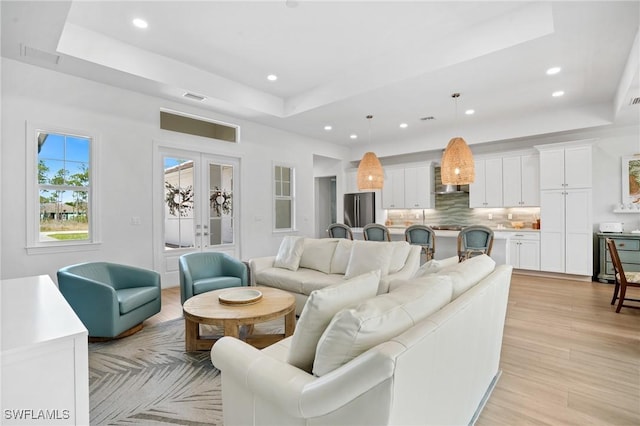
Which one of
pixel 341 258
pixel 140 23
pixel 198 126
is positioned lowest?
pixel 341 258

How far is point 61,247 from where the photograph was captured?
3908 millimetres

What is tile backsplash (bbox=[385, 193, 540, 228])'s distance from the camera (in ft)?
21.4

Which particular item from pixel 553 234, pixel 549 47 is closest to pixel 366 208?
pixel 553 234

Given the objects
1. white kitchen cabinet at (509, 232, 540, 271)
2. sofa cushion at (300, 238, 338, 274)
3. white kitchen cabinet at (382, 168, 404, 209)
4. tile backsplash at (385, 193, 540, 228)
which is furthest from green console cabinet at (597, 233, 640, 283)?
sofa cushion at (300, 238, 338, 274)

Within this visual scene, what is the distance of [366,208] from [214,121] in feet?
14.5

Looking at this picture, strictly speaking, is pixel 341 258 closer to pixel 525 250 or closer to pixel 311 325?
pixel 311 325

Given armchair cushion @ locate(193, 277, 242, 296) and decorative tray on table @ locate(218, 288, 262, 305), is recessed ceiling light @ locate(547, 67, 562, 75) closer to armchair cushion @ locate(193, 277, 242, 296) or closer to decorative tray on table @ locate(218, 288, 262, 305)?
decorative tray on table @ locate(218, 288, 262, 305)

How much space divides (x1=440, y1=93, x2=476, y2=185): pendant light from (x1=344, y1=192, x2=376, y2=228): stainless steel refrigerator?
3.87 m

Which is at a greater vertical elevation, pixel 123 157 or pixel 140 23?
pixel 140 23

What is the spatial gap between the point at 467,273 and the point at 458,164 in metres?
2.83

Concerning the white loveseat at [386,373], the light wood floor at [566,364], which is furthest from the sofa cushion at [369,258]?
the white loveseat at [386,373]

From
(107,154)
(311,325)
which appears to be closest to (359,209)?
(107,154)

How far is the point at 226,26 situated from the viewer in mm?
3469

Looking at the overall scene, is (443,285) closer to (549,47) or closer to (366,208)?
(549,47)
